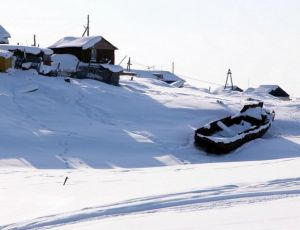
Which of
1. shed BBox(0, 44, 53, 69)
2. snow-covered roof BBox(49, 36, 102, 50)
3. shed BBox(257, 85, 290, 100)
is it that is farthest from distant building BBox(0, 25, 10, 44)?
shed BBox(257, 85, 290, 100)

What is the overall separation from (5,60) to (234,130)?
16730mm

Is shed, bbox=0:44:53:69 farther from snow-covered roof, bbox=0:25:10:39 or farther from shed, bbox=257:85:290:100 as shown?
shed, bbox=257:85:290:100

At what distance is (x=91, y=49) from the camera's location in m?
42.8

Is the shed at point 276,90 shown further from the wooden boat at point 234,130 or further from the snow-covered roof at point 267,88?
the wooden boat at point 234,130

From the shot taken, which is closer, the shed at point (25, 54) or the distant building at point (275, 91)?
the shed at point (25, 54)

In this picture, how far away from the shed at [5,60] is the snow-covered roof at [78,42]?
8993 millimetres

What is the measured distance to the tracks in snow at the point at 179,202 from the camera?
7.15 meters

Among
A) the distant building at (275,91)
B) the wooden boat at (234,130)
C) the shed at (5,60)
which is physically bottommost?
the distant building at (275,91)

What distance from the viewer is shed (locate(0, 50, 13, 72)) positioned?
3338cm

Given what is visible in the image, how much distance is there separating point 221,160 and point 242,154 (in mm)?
1386

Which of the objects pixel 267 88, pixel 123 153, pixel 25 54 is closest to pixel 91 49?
pixel 25 54

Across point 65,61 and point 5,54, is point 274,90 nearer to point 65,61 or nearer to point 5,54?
point 65,61

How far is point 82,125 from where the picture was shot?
85.0 feet

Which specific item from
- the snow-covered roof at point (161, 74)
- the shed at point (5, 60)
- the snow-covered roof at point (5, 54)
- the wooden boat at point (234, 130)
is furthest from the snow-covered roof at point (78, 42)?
the snow-covered roof at point (161, 74)
